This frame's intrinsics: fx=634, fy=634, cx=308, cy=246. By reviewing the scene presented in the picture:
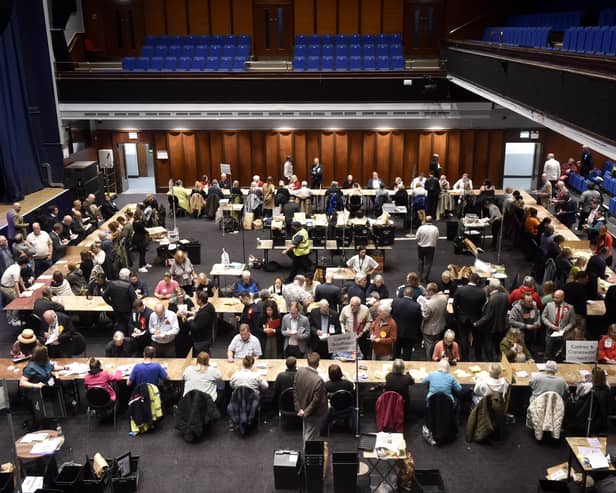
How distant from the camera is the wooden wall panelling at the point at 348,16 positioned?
952 inches

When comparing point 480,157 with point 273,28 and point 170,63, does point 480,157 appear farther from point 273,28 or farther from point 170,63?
point 170,63

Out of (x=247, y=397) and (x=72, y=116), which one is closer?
(x=247, y=397)

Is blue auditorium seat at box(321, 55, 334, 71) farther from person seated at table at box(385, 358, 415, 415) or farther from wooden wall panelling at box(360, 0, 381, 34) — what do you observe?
person seated at table at box(385, 358, 415, 415)

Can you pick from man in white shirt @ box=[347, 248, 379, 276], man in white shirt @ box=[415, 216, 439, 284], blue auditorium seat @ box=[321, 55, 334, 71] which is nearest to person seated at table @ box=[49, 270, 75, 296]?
man in white shirt @ box=[347, 248, 379, 276]

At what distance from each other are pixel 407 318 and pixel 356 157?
1434cm

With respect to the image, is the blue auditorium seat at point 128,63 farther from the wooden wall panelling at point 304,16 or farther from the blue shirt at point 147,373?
the blue shirt at point 147,373

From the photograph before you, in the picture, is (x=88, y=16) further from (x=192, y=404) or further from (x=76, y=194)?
(x=192, y=404)

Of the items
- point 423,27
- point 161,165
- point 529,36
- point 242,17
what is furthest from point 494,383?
point 242,17

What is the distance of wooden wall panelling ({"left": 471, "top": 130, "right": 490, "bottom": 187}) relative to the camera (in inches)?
918

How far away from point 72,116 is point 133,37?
5383 millimetres

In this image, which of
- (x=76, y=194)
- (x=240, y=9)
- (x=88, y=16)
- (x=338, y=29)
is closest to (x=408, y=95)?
(x=338, y=29)

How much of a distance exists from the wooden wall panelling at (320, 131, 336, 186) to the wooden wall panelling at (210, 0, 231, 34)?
583 centimetres

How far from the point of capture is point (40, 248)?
45.5 ft

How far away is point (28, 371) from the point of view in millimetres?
8781
